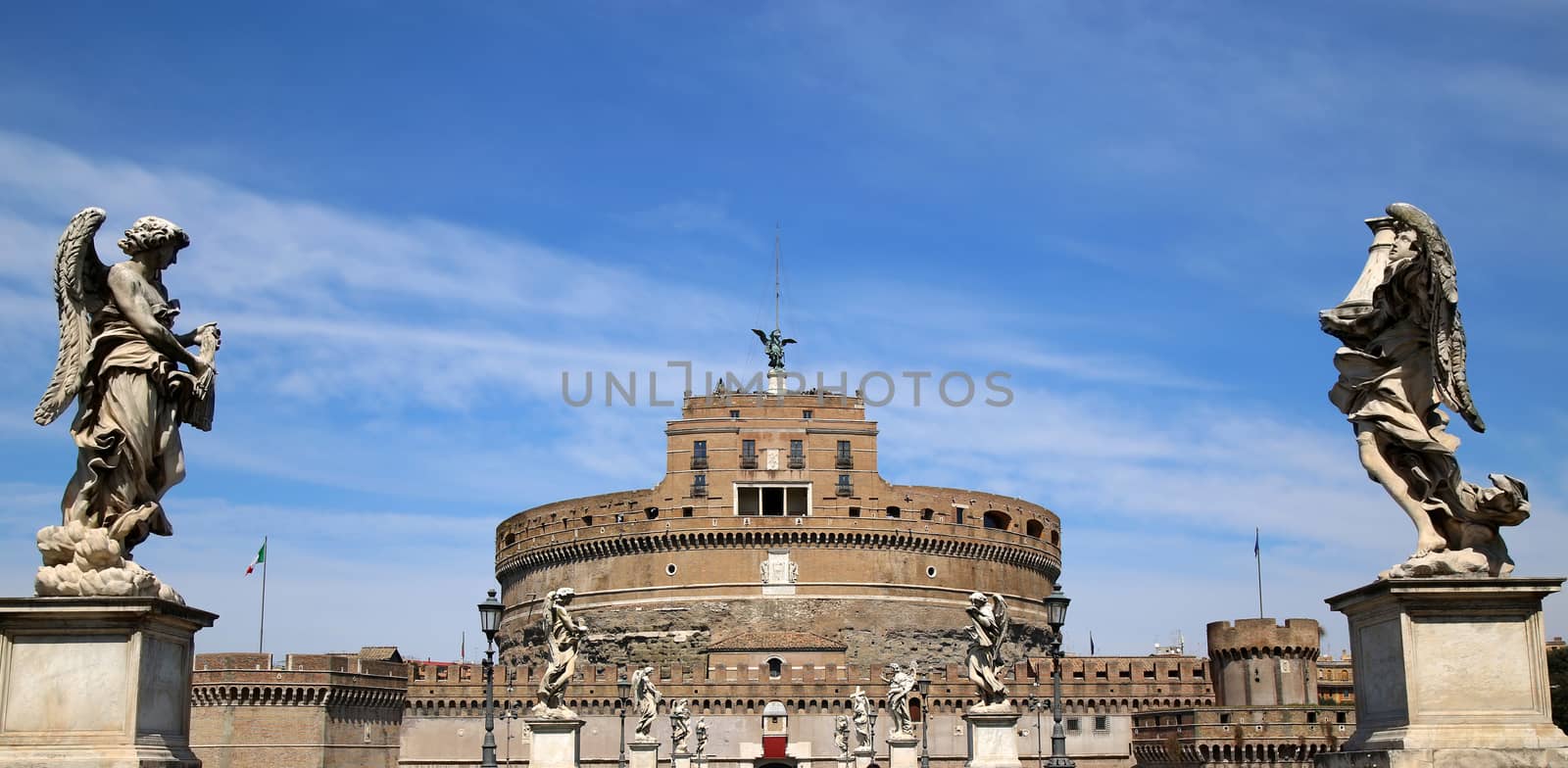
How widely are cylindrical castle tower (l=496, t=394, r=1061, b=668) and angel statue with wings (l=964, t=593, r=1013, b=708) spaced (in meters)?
60.7

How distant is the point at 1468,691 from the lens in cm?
729

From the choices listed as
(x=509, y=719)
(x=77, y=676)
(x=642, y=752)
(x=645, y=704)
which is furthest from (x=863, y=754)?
(x=77, y=676)

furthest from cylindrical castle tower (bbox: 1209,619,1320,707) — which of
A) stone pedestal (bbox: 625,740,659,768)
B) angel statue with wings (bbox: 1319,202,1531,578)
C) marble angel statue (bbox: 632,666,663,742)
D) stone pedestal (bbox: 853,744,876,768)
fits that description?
angel statue with wings (bbox: 1319,202,1531,578)

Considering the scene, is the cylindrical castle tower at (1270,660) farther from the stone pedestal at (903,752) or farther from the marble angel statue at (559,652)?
the marble angel statue at (559,652)

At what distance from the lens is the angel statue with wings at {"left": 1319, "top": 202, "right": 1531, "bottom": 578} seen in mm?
7480

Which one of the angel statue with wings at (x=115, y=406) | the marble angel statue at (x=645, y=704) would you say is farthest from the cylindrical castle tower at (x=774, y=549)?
the angel statue with wings at (x=115, y=406)

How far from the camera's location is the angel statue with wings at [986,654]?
58.1 feet

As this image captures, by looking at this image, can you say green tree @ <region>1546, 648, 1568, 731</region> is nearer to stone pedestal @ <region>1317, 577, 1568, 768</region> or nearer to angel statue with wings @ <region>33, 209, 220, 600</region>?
stone pedestal @ <region>1317, 577, 1568, 768</region>

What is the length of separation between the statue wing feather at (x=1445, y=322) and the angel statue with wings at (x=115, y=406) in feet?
18.7

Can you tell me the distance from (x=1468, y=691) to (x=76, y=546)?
20.5 ft

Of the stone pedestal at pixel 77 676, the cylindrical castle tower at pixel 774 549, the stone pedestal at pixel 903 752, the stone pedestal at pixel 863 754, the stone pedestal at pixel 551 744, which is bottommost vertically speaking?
the stone pedestal at pixel 863 754

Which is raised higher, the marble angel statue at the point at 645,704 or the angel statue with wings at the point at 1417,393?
the angel statue with wings at the point at 1417,393

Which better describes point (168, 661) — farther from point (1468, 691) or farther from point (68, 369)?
point (1468, 691)

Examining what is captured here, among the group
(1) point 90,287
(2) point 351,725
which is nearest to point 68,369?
(1) point 90,287
